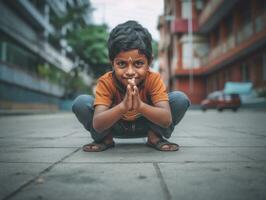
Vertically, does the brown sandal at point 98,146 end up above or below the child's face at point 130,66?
below

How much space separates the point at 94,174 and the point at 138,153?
816 millimetres

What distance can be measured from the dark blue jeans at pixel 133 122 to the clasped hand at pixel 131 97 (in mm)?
552

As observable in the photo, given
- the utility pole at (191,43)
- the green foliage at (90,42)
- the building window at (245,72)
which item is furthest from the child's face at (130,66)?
the green foliage at (90,42)

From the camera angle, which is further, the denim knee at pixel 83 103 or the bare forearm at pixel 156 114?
the denim knee at pixel 83 103

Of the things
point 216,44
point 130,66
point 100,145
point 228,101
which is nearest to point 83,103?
point 100,145

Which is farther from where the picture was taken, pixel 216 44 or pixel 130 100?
pixel 216 44

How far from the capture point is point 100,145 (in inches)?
105

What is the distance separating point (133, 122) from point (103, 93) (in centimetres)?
38

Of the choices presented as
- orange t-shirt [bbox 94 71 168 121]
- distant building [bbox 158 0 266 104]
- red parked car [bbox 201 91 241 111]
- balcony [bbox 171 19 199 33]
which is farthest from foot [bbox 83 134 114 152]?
balcony [bbox 171 19 199 33]

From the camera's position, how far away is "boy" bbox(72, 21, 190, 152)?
92.8 inches

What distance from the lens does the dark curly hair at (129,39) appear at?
2.42m

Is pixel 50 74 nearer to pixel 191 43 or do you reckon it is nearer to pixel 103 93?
pixel 191 43

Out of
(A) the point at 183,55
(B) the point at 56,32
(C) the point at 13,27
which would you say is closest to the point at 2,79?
(C) the point at 13,27

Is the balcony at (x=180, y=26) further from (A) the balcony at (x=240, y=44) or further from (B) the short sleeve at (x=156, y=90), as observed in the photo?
(B) the short sleeve at (x=156, y=90)
